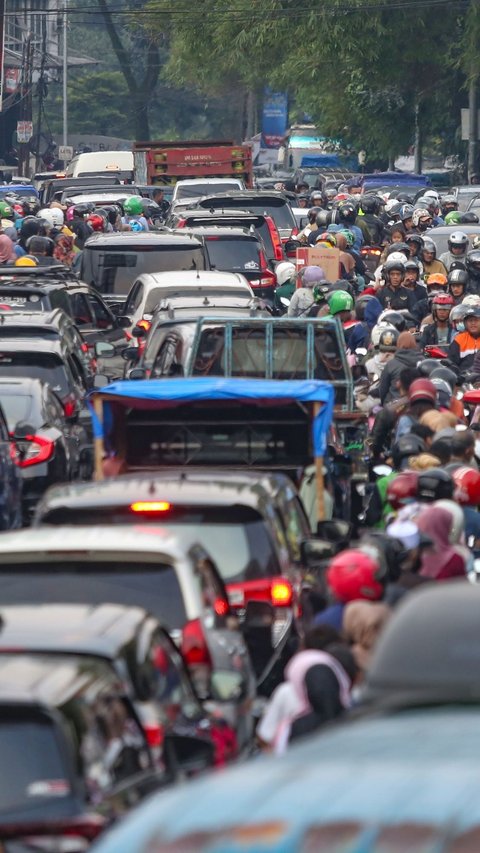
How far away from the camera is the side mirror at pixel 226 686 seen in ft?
24.0

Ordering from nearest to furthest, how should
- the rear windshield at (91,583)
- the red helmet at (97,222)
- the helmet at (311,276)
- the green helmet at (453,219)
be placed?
1. the rear windshield at (91,583)
2. the helmet at (311,276)
3. the red helmet at (97,222)
4. the green helmet at (453,219)

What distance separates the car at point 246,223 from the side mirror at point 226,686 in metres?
20.8

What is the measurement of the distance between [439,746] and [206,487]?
6024 millimetres

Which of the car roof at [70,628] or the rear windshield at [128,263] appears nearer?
the car roof at [70,628]

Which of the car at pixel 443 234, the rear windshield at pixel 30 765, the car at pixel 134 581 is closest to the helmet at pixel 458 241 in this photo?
the car at pixel 443 234

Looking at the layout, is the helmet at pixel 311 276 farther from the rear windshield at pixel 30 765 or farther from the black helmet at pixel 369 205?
the rear windshield at pixel 30 765

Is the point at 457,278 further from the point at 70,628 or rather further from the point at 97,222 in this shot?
the point at 70,628

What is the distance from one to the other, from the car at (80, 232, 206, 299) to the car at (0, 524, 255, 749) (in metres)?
15.6

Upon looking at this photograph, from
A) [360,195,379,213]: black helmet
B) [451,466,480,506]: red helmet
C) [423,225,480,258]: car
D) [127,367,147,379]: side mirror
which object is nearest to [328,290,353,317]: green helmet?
[127,367,147,379]: side mirror

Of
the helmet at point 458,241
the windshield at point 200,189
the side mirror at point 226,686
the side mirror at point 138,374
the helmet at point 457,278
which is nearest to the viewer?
the side mirror at point 226,686

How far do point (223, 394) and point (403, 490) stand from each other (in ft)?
7.71

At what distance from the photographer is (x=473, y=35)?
57125mm

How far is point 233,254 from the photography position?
25938mm

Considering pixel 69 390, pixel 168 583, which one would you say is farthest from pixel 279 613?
pixel 69 390
